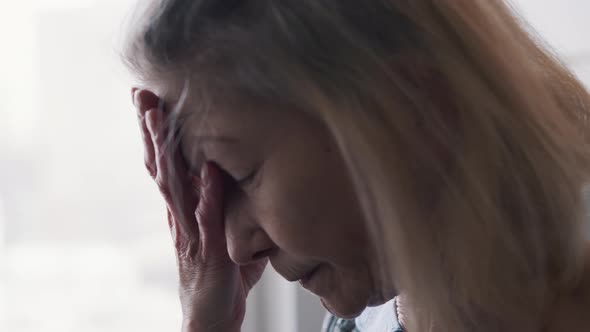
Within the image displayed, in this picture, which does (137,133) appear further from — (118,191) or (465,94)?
(465,94)

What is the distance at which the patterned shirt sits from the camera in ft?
3.25

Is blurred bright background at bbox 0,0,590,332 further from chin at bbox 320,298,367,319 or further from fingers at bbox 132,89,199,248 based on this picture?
chin at bbox 320,298,367,319

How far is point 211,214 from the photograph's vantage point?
837mm

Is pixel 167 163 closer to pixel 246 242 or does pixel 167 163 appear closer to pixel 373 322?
pixel 246 242

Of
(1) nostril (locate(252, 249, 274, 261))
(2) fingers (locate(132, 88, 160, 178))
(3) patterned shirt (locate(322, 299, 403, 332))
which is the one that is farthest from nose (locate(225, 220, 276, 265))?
(3) patterned shirt (locate(322, 299, 403, 332))

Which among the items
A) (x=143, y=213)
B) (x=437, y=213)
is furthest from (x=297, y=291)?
(x=437, y=213)

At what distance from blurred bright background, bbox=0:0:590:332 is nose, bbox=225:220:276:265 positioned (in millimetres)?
368

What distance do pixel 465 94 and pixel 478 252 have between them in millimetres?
159

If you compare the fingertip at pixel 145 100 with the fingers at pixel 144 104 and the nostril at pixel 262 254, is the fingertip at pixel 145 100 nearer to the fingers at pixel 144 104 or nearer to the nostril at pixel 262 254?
the fingers at pixel 144 104

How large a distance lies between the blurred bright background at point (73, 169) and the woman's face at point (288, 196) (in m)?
0.37

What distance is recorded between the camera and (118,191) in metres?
1.18

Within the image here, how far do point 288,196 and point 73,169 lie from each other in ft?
1.73

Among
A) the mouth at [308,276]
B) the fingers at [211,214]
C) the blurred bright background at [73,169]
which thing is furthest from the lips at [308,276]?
the blurred bright background at [73,169]

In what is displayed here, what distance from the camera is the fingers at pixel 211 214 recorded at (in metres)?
0.76
